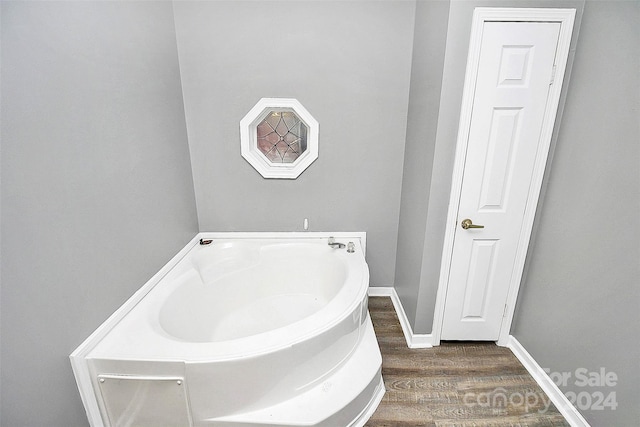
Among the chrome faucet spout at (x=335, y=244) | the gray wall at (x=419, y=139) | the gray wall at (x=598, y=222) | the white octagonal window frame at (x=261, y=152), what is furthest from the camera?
the chrome faucet spout at (x=335, y=244)

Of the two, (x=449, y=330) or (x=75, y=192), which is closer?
(x=75, y=192)

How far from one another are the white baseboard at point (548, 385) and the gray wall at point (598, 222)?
5 centimetres

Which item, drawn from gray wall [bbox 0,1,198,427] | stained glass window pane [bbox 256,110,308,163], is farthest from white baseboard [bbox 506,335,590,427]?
gray wall [bbox 0,1,198,427]

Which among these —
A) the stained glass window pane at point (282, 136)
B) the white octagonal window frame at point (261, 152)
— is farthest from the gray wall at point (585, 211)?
the stained glass window pane at point (282, 136)

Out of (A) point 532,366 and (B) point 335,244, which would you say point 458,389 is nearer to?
(A) point 532,366

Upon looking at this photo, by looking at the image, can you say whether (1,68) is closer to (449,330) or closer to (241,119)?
(241,119)

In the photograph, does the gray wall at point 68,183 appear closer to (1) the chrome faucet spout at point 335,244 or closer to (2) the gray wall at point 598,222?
(1) the chrome faucet spout at point 335,244

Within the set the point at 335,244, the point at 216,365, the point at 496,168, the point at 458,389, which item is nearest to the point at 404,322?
the point at 458,389

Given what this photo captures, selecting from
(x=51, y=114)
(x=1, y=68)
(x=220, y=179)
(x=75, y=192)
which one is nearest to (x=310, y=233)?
(x=220, y=179)

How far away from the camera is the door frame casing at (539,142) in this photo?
1.53 metres

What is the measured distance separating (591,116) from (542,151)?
0.28 metres

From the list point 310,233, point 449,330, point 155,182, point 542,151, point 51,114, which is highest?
point 51,114

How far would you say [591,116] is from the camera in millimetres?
1459

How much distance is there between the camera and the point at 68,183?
3.96ft
